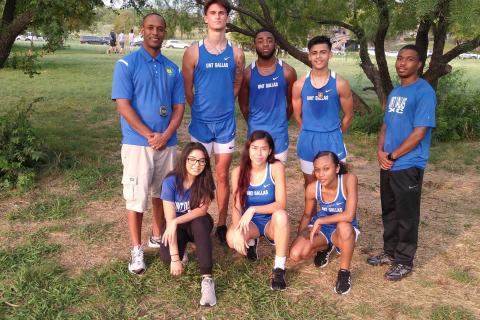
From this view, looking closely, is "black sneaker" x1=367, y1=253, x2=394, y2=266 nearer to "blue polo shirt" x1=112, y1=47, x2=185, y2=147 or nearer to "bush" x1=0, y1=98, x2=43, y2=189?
"blue polo shirt" x1=112, y1=47, x2=185, y2=147

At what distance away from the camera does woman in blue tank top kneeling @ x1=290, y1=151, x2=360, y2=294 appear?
3.64m

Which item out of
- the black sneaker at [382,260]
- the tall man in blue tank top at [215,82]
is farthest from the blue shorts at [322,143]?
the black sneaker at [382,260]

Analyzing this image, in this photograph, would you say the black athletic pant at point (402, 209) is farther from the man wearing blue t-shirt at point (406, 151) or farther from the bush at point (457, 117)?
the bush at point (457, 117)

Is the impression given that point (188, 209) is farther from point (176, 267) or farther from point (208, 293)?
point (208, 293)

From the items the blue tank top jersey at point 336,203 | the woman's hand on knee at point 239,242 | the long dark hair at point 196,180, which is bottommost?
the woman's hand on knee at point 239,242

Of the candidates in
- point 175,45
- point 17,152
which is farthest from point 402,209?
point 175,45

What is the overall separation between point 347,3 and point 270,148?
5.77 metres

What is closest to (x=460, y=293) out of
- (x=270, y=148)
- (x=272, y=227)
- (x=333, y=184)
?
(x=333, y=184)

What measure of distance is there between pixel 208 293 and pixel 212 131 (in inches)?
57.4

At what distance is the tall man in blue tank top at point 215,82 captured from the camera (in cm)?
404

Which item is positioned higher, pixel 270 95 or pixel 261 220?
pixel 270 95

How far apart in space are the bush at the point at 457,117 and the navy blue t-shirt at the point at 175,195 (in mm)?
6534

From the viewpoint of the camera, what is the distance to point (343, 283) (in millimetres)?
3617

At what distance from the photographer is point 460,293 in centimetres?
364
